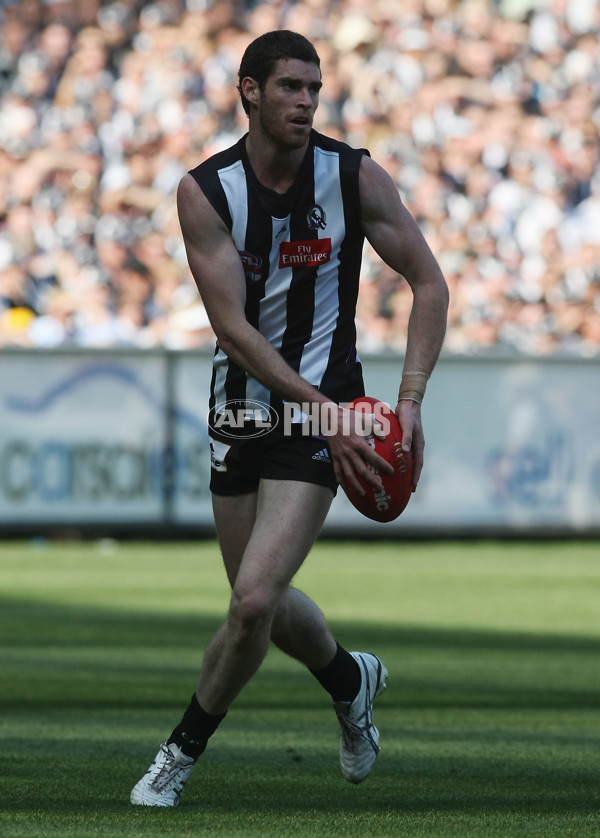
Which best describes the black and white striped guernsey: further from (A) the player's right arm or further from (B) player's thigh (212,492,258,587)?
(B) player's thigh (212,492,258,587)

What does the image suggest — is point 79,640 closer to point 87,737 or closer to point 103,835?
point 87,737

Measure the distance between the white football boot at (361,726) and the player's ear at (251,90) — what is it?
184 centimetres

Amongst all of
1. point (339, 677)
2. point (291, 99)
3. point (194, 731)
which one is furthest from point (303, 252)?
point (194, 731)

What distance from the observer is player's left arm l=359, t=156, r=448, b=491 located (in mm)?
4875

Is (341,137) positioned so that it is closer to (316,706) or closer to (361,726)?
(316,706)

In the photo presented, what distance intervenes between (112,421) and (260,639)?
11061 mm

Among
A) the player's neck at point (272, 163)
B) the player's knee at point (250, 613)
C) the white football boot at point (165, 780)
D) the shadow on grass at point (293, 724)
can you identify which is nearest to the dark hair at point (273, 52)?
the player's neck at point (272, 163)

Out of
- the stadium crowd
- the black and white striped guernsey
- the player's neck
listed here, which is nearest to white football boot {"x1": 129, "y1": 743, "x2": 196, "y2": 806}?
the black and white striped guernsey

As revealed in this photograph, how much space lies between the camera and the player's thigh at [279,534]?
14.9 feet

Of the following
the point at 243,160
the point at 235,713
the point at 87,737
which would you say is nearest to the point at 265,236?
the point at 243,160

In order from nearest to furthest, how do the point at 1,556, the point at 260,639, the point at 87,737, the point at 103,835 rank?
the point at 103,835, the point at 260,639, the point at 87,737, the point at 1,556

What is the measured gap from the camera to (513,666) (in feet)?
27.2

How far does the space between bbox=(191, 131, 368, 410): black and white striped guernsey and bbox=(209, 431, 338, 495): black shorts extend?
0.14m

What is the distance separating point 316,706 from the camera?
23.2 feet
